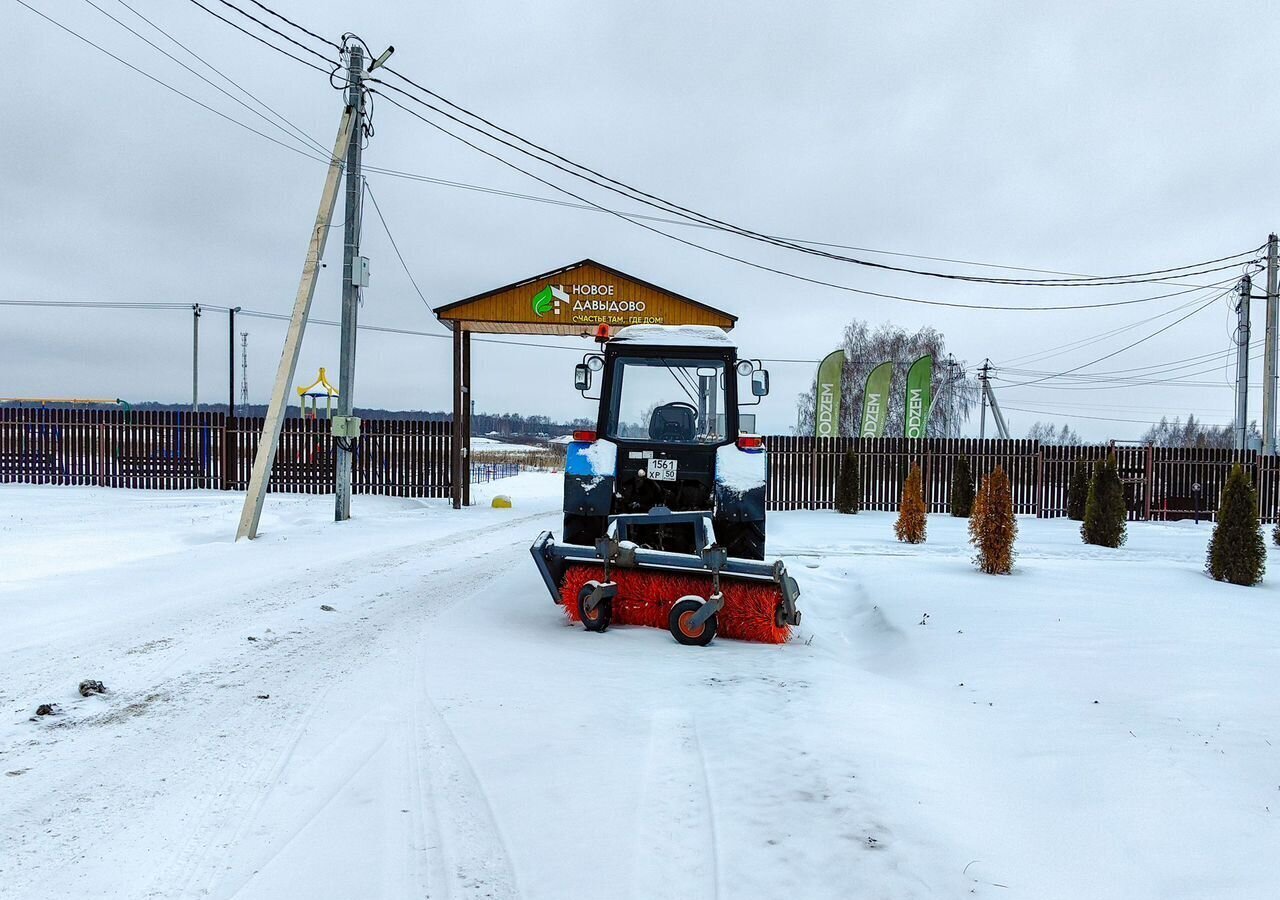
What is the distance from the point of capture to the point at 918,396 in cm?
2675

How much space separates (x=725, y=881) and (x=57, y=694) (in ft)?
11.8

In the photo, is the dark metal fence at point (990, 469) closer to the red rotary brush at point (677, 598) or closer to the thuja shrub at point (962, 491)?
the thuja shrub at point (962, 491)

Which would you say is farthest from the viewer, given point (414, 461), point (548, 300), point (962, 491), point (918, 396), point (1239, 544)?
point (918, 396)

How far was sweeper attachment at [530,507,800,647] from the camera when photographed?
17.9 feet

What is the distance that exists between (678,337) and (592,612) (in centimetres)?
276

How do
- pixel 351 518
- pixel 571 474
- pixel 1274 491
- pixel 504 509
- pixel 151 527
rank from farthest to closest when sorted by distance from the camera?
pixel 1274 491, pixel 504 509, pixel 351 518, pixel 151 527, pixel 571 474

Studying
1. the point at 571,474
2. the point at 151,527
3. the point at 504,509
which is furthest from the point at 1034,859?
the point at 504,509

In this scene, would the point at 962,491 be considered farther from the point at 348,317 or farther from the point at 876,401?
the point at 348,317

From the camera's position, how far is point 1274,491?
810 inches

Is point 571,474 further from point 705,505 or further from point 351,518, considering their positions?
point 351,518

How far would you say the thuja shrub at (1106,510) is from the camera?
40.2 ft

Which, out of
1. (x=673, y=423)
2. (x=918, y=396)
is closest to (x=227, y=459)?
(x=673, y=423)

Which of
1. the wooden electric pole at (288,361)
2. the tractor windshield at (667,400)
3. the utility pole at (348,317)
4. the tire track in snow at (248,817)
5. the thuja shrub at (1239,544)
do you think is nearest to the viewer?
the tire track in snow at (248,817)

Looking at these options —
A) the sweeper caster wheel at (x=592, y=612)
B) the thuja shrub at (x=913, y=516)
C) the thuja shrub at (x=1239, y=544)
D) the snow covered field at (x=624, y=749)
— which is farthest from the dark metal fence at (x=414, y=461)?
the sweeper caster wheel at (x=592, y=612)
